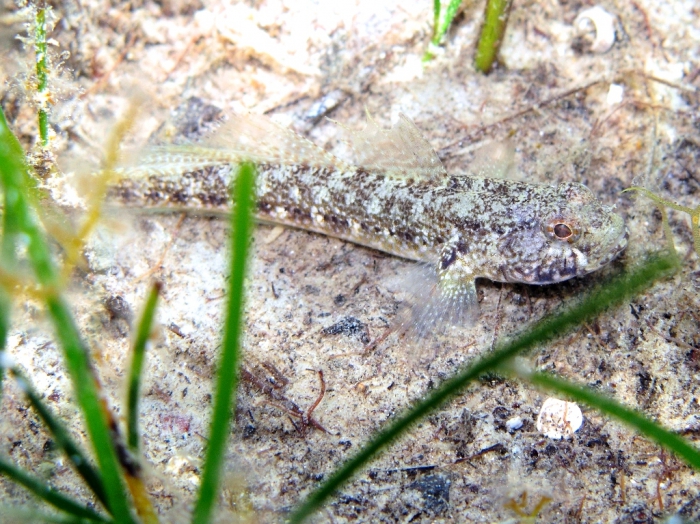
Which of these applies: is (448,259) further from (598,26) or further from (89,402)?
(598,26)

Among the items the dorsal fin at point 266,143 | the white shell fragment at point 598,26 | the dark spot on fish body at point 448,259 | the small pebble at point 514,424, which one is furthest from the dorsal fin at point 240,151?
the white shell fragment at point 598,26

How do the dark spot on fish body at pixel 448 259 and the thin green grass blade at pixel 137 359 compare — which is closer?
the thin green grass blade at pixel 137 359

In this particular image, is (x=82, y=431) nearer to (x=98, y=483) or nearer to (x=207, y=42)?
(x=98, y=483)

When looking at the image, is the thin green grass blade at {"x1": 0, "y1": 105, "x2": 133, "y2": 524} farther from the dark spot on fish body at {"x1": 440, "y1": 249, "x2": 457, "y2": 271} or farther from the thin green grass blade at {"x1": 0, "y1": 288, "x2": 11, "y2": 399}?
the dark spot on fish body at {"x1": 440, "y1": 249, "x2": 457, "y2": 271}

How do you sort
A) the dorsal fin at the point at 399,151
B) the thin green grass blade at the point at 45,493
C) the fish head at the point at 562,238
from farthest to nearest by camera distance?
the dorsal fin at the point at 399,151 → the fish head at the point at 562,238 → the thin green grass blade at the point at 45,493

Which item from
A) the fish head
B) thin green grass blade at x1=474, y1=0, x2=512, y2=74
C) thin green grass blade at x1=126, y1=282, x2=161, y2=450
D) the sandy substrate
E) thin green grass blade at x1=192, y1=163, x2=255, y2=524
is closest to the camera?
thin green grass blade at x1=192, y1=163, x2=255, y2=524

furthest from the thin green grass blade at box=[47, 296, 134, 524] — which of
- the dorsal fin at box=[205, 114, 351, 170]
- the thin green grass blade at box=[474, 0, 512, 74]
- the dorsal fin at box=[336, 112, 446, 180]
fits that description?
the thin green grass blade at box=[474, 0, 512, 74]

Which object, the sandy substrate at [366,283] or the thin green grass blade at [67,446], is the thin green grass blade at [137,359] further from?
the sandy substrate at [366,283]
